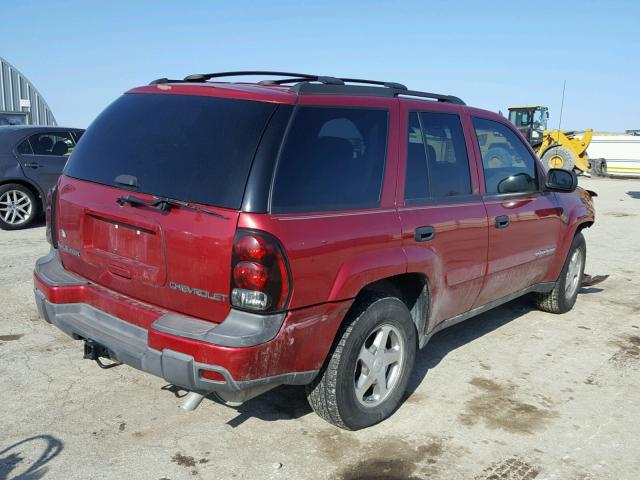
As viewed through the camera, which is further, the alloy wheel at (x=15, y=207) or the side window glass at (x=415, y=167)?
the alloy wheel at (x=15, y=207)

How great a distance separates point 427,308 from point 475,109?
161cm

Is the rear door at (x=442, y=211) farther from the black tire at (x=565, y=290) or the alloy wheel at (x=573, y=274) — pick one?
the alloy wheel at (x=573, y=274)

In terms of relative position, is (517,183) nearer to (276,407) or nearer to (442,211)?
(442,211)

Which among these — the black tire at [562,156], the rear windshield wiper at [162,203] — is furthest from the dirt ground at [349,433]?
the black tire at [562,156]

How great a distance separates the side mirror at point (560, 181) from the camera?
5156 mm

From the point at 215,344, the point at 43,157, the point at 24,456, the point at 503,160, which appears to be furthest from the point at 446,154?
the point at 43,157

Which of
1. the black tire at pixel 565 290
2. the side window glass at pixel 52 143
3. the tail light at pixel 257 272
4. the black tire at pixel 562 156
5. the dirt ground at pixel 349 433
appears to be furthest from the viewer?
the black tire at pixel 562 156

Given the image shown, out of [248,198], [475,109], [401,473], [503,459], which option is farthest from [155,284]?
[475,109]

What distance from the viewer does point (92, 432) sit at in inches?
133

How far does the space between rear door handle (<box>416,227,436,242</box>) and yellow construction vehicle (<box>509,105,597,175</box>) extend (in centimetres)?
1867

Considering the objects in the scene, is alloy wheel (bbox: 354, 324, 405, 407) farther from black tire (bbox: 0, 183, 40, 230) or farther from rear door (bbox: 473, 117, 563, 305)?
black tire (bbox: 0, 183, 40, 230)

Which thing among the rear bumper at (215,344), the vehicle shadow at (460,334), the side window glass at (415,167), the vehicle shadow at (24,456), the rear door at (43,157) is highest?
the side window glass at (415,167)

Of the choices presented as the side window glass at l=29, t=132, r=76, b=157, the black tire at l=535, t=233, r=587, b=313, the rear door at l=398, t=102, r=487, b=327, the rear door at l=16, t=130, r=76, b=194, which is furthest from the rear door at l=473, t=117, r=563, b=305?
the side window glass at l=29, t=132, r=76, b=157

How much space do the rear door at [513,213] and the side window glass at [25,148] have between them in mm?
7482
